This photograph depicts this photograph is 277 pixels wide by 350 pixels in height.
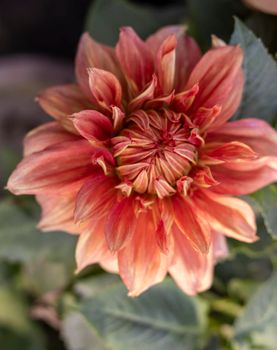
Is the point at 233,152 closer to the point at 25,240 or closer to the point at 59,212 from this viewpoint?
the point at 59,212

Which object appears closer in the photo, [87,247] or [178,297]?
[87,247]

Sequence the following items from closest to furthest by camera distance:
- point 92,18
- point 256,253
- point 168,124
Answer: point 168,124, point 256,253, point 92,18

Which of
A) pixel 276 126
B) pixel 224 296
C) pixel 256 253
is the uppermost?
pixel 276 126

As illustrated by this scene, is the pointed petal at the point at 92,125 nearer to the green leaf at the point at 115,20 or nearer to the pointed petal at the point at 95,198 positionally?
the pointed petal at the point at 95,198

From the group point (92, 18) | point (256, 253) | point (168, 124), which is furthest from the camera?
point (92, 18)

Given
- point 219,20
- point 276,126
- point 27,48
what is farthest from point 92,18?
point 27,48

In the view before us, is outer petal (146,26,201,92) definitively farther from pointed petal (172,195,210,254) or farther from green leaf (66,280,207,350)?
green leaf (66,280,207,350)

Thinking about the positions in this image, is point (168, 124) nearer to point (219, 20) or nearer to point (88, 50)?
point (88, 50)
